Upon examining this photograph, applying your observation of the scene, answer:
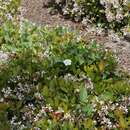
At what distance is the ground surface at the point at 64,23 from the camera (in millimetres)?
8016

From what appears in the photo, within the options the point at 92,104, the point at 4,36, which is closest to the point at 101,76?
the point at 92,104

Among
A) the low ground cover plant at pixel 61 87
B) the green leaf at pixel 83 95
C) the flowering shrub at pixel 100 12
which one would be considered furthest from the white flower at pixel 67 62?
the flowering shrub at pixel 100 12

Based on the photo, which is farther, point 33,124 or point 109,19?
point 109,19

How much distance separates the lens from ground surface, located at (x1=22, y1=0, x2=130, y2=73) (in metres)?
8.02

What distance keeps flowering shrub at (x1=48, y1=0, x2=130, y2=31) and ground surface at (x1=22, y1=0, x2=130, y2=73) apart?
0.19 metres

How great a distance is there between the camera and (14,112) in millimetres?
6047

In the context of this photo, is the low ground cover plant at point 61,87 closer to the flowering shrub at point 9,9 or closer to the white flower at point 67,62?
the white flower at point 67,62

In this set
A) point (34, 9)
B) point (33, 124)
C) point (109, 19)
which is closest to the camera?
point (33, 124)

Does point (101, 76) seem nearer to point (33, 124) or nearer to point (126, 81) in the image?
point (126, 81)

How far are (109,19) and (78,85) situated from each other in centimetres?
289

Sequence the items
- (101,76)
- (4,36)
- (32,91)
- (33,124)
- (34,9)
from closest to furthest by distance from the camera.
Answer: (33,124) → (32,91) → (101,76) → (4,36) → (34,9)

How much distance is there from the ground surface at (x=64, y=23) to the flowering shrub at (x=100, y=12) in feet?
0.63

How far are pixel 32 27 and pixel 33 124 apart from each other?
304cm

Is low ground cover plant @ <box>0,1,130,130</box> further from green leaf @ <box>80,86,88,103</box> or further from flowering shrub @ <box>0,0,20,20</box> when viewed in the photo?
flowering shrub @ <box>0,0,20,20</box>
